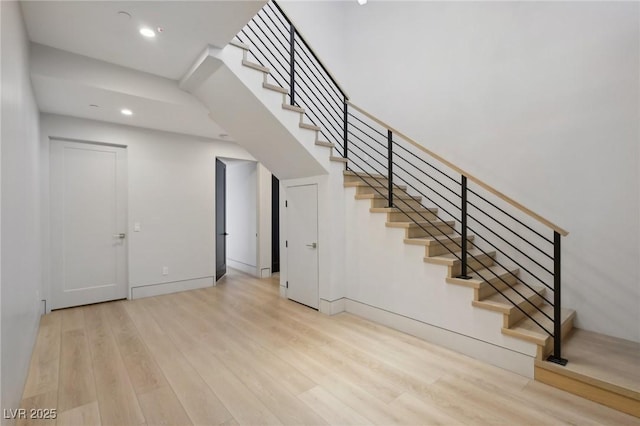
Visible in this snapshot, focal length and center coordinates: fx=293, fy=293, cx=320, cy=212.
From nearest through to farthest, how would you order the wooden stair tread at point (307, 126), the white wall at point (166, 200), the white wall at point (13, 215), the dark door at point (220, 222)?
1. the white wall at point (13, 215)
2. the wooden stair tread at point (307, 126)
3. the white wall at point (166, 200)
4. the dark door at point (220, 222)

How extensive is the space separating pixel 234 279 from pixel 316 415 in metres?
4.16

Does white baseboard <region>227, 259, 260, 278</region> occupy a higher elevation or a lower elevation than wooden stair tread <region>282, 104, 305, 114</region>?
lower

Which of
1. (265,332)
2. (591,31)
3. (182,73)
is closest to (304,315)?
(265,332)

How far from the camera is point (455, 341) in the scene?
2.76 metres

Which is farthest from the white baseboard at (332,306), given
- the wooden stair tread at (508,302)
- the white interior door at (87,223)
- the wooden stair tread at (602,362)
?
the white interior door at (87,223)

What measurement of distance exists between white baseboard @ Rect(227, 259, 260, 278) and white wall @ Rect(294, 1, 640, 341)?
394 centimetres

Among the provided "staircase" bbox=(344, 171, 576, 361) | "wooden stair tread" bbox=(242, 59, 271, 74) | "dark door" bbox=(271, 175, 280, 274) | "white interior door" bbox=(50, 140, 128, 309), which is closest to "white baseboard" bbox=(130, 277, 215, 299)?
"white interior door" bbox=(50, 140, 128, 309)

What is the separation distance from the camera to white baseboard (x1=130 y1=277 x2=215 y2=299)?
4488 mm

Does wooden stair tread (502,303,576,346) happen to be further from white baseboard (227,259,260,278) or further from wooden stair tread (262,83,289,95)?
white baseboard (227,259,260,278)

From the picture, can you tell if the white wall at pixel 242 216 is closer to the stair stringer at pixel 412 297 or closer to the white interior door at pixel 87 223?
the white interior door at pixel 87 223

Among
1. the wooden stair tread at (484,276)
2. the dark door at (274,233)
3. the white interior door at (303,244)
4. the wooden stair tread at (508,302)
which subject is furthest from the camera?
the dark door at (274,233)

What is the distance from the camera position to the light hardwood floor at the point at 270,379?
191cm

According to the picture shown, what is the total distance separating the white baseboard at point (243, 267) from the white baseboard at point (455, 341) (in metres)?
2.91

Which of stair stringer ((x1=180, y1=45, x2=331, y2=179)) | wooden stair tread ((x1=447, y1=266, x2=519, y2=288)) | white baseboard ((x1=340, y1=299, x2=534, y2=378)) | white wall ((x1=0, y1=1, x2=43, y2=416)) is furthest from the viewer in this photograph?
stair stringer ((x1=180, y1=45, x2=331, y2=179))
